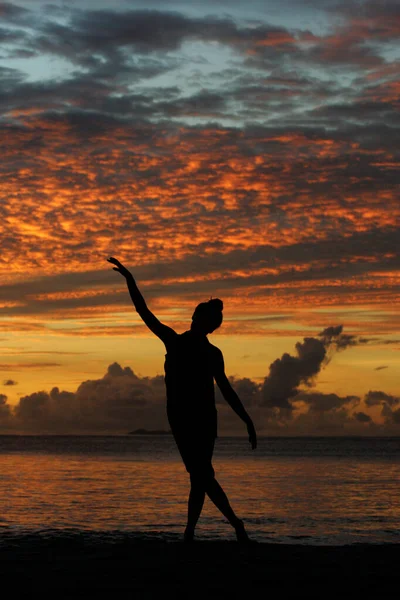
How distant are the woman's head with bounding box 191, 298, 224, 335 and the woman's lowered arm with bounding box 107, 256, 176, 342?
287mm

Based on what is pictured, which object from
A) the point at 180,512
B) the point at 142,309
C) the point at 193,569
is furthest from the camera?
the point at 180,512

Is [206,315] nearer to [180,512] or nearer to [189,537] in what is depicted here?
[189,537]

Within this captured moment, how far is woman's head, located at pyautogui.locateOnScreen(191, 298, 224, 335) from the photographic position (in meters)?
7.98

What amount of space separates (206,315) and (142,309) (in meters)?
0.66

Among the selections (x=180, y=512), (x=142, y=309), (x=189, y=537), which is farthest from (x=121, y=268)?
(x=180, y=512)

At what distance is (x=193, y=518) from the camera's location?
7.99 meters

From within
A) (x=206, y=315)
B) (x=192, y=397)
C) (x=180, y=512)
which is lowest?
(x=180, y=512)

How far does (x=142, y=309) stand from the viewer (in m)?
7.73

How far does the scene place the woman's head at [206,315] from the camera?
7977mm

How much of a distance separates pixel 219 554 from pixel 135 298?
2460mm

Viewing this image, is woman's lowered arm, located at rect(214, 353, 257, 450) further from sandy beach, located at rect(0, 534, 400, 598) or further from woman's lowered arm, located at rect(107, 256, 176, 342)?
sandy beach, located at rect(0, 534, 400, 598)

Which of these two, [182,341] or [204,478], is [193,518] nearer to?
[204,478]

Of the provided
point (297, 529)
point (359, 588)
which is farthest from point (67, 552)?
point (297, 529)

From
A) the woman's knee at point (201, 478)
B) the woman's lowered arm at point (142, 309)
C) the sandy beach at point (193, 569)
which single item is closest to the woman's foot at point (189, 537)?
the sandy beach at point (193, 569)
